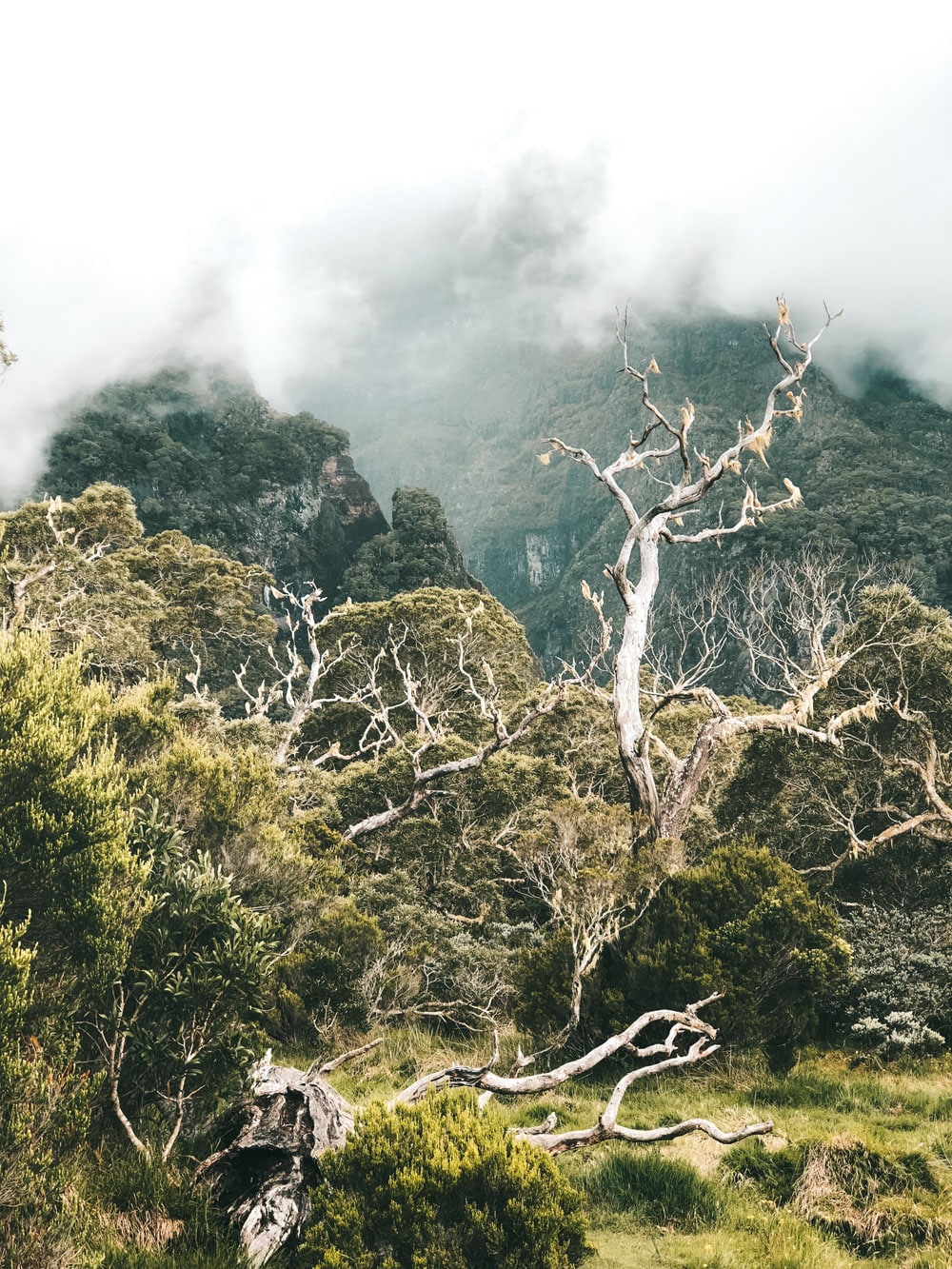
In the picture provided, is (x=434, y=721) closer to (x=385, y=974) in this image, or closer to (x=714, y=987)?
(x=385, y=974)

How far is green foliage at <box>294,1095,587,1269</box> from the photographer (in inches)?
165

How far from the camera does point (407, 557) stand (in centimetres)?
6556

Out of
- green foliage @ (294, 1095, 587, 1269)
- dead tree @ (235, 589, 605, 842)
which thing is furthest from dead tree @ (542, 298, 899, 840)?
green foliage @ (294, 1095, 587, 1269)

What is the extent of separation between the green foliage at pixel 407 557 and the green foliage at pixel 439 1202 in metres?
58.8

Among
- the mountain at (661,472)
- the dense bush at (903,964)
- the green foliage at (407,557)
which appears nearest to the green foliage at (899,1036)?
the dense bush at (903,964)

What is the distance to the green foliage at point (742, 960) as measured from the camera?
9.17m

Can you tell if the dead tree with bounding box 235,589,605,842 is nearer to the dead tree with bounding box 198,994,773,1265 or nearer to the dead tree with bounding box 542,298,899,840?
the dead tree with bounding box 542,298,899,840

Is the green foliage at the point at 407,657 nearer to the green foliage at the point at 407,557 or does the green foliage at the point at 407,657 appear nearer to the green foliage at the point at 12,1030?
the green foliage at the point at 12,1030

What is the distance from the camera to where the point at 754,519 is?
53.6ft

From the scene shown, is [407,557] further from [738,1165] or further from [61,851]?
[738,1165]

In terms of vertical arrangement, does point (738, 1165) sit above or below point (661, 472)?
below

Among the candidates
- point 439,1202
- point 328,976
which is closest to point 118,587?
point 328,976

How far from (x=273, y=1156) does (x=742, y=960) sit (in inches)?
228

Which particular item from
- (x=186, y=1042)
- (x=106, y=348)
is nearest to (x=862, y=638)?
(x=186, y=1042)
